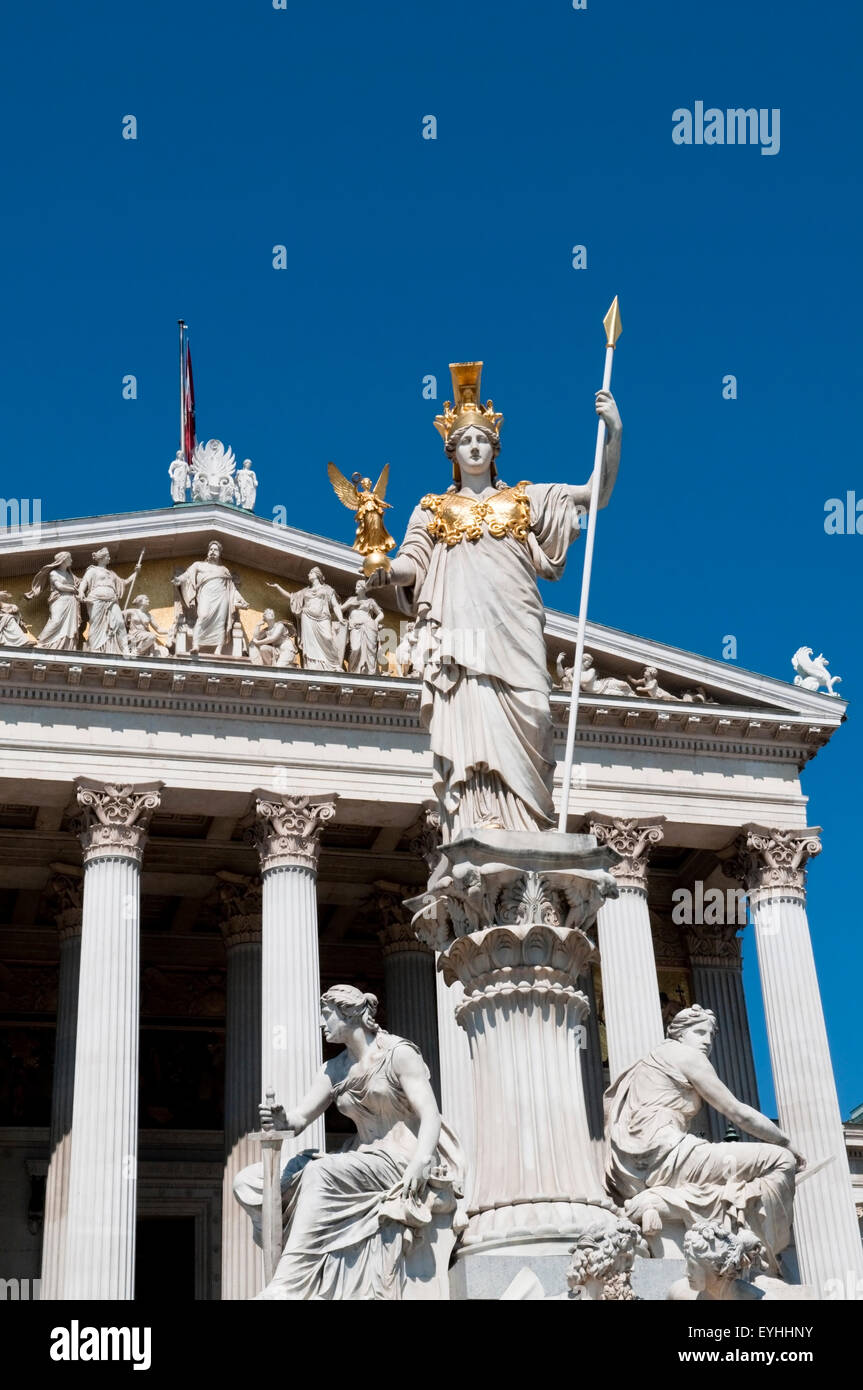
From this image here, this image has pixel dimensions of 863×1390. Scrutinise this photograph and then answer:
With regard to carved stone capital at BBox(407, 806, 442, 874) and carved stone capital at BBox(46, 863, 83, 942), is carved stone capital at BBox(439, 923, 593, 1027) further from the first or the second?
carved stone capital at BBox(46, 863, 83, 942)

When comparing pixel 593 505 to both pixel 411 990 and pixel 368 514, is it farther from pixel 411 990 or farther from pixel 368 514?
pixel 411 990

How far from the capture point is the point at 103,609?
33000 mm

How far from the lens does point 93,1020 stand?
29688mm

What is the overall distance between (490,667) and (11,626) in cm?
2279

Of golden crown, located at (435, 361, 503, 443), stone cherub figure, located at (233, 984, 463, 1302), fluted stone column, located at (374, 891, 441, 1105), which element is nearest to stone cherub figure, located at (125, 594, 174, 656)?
fluted stone column, located at (374, 891, 441, 1105)

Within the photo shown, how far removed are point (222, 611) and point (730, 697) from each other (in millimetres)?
10161

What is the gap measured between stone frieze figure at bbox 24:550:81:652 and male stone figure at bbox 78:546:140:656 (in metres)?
0.22

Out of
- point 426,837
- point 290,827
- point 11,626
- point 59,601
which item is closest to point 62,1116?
point 290,827

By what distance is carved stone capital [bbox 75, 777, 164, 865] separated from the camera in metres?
31.4

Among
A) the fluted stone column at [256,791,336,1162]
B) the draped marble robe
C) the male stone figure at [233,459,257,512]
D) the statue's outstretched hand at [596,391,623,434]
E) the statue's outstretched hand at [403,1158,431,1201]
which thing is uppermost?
the male stone figure at [233,459,257,512]

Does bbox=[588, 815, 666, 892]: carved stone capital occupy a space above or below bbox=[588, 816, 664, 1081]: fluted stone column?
above

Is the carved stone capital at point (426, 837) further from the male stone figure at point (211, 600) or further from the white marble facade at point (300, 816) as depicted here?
the male stone figure at point (211, 600)
